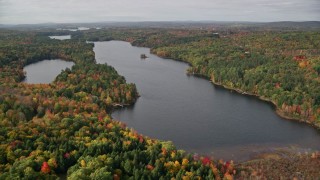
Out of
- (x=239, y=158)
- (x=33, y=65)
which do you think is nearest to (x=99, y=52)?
(x=33, y=65)

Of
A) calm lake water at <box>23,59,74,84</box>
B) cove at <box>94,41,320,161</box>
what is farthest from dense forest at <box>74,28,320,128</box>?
calm lake water at <box>23,59,74,84</box>

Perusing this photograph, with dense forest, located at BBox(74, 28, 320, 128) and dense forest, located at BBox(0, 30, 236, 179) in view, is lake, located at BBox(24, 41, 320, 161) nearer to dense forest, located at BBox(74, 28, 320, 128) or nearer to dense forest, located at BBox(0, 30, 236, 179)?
dense forest, located at BBox(74, 28, 320, 128)

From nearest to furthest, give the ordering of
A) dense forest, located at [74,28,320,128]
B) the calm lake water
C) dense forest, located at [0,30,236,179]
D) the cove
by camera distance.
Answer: dense forest, located at [0,30,236,179], the cove, dense forest, located at [74,28,320,128], the calm lake water

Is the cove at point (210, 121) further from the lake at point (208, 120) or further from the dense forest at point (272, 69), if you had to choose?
the dense forest at point (272, 69)

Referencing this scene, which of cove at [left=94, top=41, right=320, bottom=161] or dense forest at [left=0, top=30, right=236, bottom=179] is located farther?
cove at [left=94, top=41, right=320, bottom=161]

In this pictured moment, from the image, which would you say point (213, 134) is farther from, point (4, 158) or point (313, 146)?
point (4, 158)

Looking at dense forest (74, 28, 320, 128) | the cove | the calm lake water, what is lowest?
the cove

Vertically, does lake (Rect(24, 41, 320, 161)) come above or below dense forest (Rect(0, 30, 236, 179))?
below
